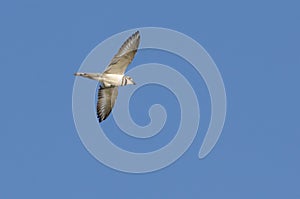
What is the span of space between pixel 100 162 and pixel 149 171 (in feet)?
4.00

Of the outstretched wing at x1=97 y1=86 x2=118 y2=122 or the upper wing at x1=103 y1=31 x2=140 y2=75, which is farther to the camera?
the outstretched wing at x1=97 y1=86 x2=118 y2=122

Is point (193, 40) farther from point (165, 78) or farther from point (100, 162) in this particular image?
Result: point (100, 162)

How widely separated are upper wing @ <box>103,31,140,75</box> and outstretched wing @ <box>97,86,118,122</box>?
42.2 inches

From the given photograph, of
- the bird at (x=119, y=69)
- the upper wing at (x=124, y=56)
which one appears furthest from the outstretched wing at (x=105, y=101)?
the upper wing at (x=124, y=56)

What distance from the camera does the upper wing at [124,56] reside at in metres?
33.5

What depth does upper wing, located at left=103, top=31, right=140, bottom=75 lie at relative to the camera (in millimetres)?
33500

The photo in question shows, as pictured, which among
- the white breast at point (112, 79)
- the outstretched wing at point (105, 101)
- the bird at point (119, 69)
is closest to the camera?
the bird at point (119, 69)

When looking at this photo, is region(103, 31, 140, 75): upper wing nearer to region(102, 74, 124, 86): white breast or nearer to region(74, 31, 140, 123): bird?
region(74, 31, 140, 123): bird

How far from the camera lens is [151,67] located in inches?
1368

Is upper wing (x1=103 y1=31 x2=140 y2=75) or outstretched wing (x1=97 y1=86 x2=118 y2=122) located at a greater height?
upper wing (x1=103 y1=31 x2=140 y2=75)

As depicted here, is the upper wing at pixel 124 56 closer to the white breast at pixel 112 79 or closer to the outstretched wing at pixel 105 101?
the white breast at pixel 112 79

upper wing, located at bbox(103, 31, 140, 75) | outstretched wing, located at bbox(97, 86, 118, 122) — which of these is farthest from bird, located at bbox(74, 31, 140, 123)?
outstretched wing, located at bbox(97, 86, 118, 122)

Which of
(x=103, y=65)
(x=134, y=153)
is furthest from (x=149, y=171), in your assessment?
(x=103, y=65)

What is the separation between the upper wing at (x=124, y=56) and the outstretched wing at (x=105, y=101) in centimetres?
107
